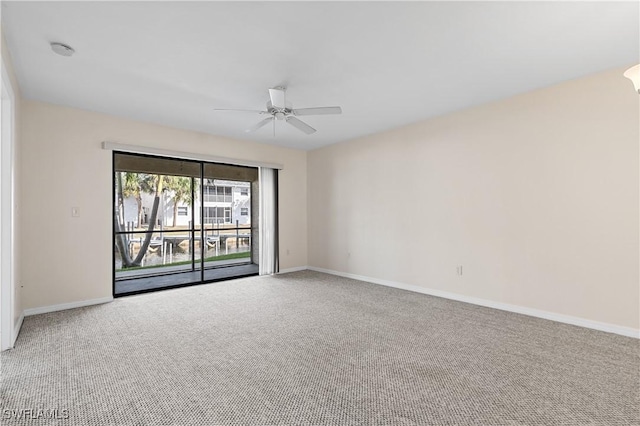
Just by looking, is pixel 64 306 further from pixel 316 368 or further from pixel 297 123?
pixel 297 123

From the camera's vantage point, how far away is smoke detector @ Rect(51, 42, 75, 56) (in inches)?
99.9

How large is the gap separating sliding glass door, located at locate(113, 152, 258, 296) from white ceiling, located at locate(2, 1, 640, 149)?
1.68 m

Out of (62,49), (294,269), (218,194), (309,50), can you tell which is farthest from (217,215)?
(309,50)

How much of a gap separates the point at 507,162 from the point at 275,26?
10.1ft

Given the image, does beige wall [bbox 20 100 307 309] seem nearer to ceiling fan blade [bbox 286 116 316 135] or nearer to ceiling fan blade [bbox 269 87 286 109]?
ceiling fan blade [bbox 286 116 316 135]

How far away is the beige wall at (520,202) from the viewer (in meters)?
3.08

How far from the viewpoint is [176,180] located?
5.98m

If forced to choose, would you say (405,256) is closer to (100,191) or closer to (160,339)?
(160,339)

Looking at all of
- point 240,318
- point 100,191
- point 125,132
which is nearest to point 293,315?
point 240,318

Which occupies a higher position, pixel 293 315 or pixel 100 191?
pixel 100 191

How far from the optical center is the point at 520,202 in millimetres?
3691

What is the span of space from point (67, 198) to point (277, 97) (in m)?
3.06

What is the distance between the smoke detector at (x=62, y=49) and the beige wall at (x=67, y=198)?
1.71 m

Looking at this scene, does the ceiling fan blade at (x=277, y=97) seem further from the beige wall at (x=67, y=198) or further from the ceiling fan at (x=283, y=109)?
the beige wall at (x=67, y=198)
